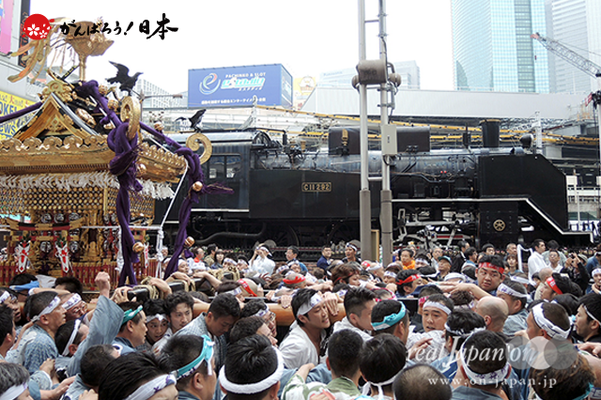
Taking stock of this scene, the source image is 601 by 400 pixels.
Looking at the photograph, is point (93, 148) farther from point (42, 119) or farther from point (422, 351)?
point (422, 351)

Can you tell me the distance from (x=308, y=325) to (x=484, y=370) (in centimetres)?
129

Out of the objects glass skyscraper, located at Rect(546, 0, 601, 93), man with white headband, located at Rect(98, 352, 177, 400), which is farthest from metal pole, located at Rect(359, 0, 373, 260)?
glass skyscraper, located at Rect(546, 0, 601, 93)

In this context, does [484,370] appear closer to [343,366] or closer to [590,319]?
[343,366]

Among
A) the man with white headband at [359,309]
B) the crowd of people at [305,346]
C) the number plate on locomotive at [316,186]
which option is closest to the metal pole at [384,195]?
the crowd of people at [305,346]

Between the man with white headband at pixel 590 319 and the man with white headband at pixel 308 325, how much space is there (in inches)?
64.0

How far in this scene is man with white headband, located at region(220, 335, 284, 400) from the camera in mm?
1927

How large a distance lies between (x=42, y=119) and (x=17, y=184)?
73 cm

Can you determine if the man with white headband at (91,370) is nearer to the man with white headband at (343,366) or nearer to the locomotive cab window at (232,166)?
the man with white headband at (343,366)

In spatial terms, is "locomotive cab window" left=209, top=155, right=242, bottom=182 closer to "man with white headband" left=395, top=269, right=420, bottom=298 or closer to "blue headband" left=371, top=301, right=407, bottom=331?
"man with white headband" left=395, top=269, right=420, bottom=298

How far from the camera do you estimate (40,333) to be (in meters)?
2.92

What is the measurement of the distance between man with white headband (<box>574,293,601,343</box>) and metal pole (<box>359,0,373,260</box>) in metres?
5.21

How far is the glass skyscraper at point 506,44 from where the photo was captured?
81375 mm

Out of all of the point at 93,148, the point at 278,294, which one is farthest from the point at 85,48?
the point at 278,294

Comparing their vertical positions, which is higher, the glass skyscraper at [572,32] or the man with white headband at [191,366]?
the glass skyscraper at [572,32]
